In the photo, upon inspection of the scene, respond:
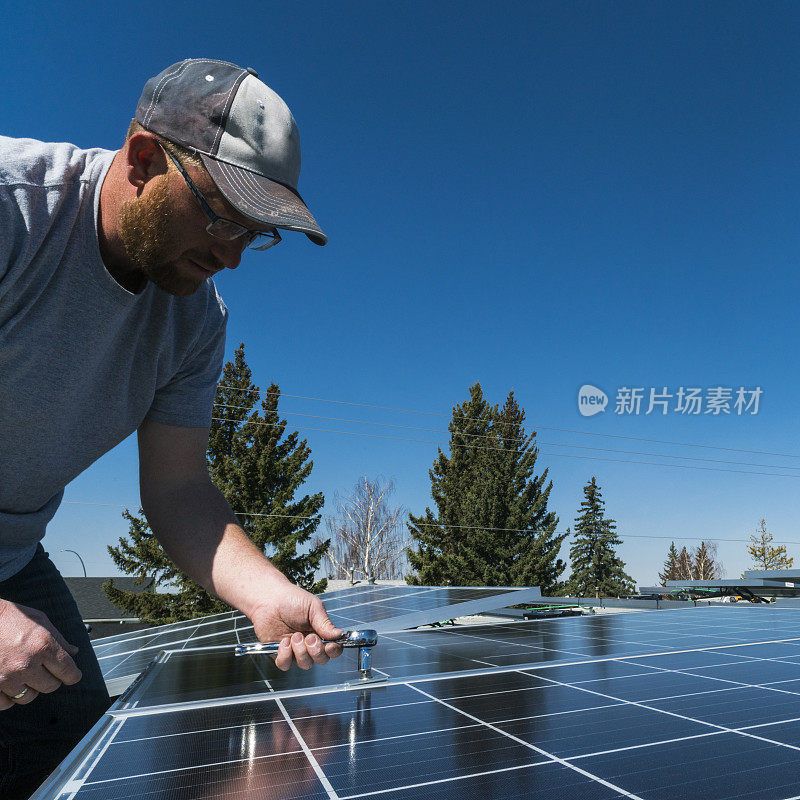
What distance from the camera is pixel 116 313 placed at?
2.22 m

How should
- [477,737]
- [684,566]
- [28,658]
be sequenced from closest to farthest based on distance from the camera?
[28,658]
[477,737]
[684,566]

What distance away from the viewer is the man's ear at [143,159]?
1.98m

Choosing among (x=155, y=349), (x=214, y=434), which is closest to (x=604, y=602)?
(x=155, y=349)

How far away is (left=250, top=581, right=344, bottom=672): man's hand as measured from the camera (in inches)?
81.0

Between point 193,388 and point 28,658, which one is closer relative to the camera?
point 28,658

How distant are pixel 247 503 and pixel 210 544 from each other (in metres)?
28.2

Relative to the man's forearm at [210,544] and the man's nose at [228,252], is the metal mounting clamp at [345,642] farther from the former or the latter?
the man's nose at [228,252]

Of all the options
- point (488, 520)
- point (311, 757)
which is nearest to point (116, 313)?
point (311, 757)

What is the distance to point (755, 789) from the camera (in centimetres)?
164

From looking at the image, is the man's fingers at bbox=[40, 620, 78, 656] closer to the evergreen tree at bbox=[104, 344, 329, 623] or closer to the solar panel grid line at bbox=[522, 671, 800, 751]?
the solar panel grid line at bbox=[522, 671, 800, 751]

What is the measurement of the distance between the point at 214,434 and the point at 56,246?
2937 centimetres

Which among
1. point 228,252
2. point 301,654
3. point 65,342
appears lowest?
point 301,654

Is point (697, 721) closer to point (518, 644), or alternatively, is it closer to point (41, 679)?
point (41, 679)

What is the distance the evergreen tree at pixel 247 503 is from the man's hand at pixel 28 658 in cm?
2686
